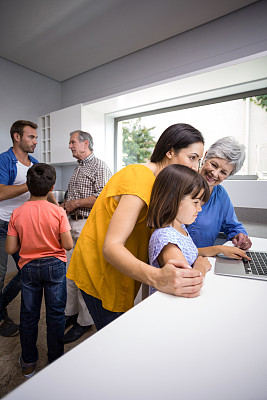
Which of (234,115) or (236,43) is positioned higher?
(236,43)

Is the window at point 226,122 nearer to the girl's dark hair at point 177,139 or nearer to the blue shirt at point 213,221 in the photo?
the blue shirt at point 213,221

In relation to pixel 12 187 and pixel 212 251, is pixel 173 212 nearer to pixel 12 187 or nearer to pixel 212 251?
pixel 212 251

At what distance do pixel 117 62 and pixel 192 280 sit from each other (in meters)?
2.81

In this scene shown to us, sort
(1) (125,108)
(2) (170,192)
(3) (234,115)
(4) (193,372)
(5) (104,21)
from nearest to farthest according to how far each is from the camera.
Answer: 1. (4) (193,372)
2. (2) (170,192)
3. (5) (104,21)
4. (3) (234,115)
5. (1) (125,108)

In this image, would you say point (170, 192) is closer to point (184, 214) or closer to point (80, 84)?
point (184, 214)

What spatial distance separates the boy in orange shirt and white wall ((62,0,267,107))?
4.95 feet

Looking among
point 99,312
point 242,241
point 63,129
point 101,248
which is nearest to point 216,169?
point 242,241

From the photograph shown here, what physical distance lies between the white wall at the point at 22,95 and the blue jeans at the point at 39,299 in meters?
2.09

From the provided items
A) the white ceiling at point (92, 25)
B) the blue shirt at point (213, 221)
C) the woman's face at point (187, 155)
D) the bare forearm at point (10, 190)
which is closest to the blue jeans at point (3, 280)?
the bare forearm at point (10, 190)

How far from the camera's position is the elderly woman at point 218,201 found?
1242 mm

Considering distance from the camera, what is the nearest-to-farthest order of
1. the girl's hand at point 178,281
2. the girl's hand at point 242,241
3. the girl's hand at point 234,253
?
the girl's hand at point 178,281 → the girl's hand at point 234,253 → the girl's hand at point 242,241

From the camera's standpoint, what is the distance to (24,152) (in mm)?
1747

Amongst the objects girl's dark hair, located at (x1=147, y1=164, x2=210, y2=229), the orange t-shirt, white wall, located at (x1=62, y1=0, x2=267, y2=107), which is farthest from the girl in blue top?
white wall, located at (x1=62, y1=0, x2=267, y2=107)

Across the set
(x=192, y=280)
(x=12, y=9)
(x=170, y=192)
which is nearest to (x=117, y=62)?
(x=12, y=9)
